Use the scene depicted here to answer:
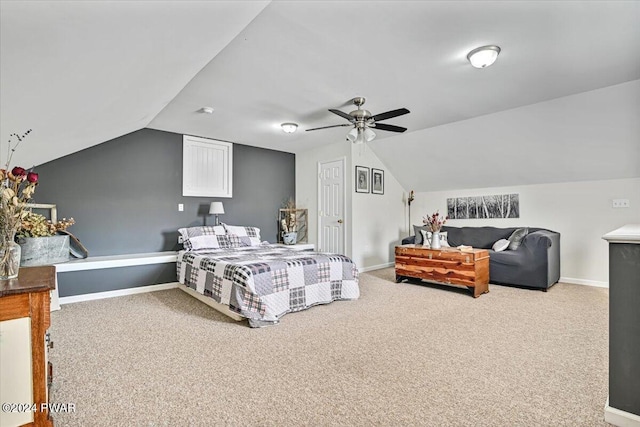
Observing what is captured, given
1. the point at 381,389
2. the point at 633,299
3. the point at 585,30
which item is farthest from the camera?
the point at 585,30

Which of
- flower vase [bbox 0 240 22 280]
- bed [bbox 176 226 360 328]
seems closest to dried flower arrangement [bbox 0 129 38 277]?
flower vase [bbox 0 240 22 280]

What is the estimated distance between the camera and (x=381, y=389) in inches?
72.7

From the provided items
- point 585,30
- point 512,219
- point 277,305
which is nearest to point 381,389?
point 277,305

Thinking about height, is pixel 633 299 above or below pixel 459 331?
above

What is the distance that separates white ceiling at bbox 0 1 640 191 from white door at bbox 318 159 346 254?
1443mm

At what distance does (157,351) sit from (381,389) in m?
1.69

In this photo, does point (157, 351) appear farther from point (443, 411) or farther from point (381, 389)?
point (443, 411)

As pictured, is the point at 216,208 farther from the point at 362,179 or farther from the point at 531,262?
the point at 531,262

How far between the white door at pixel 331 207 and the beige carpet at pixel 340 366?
7.54 feet

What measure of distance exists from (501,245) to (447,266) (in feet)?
3.70

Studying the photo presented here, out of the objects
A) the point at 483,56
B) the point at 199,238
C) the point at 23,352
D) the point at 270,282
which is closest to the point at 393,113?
the point at 483,56

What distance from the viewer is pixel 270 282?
308 centimetres

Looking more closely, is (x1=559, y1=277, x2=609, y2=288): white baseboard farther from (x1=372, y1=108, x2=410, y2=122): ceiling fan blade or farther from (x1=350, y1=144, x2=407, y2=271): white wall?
(x1=372, y1=108, x2=410, y2=122): ceiling fan blade

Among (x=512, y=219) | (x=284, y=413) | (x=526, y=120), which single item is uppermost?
(x=526, y=120)
